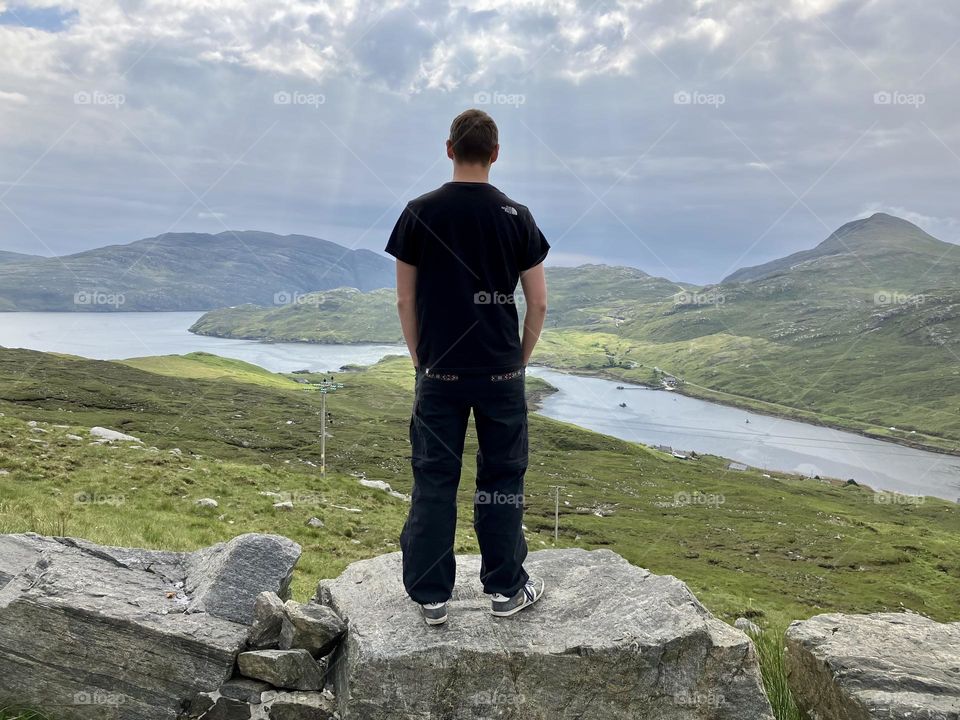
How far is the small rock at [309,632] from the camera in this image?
6.54 metres

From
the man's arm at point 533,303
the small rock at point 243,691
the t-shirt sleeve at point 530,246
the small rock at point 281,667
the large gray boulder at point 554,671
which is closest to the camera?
the large gray boulder at point 554,671

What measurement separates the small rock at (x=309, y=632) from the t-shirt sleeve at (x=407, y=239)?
382 centimetres

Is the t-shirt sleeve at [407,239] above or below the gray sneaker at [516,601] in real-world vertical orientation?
above

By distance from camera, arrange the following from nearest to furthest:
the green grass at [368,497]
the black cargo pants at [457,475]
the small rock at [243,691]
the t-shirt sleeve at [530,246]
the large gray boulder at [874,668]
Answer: the large gray boulder at [874,668], the small rock at [243,691], the black cargo pants at [457,475], the t-shirt sleeve at [530,246], the green grass at [368,497]

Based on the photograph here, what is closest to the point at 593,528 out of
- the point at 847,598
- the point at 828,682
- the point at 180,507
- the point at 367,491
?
the point at 847,598

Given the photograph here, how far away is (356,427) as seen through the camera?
11344cm

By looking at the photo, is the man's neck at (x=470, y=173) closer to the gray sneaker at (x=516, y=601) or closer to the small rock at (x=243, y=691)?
the gray sneaker at (x=516, y=601)

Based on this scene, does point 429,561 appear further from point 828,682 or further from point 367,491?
point 367,491

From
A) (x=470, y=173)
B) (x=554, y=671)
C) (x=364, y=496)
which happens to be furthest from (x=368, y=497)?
(x=470, y=173)

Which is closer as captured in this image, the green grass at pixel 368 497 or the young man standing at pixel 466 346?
the young man standing at pixel 466 346

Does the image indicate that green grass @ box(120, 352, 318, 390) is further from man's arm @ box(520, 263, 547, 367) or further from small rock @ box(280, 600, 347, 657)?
man's arm @ box(520, 263, 547, 367)

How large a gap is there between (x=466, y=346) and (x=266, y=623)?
3.49 metres

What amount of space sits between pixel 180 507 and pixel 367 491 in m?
16.2

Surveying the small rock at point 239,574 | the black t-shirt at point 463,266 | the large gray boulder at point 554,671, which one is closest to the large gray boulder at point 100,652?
the small rock at point 239,574
